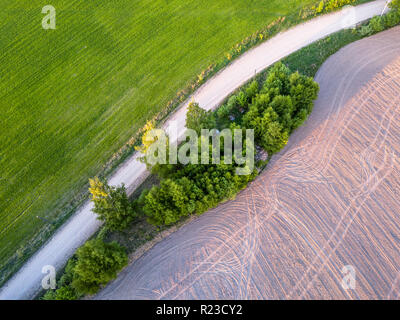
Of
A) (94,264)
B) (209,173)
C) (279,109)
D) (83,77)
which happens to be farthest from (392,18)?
(94,264)

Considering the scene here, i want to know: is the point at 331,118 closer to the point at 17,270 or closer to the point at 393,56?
the point at 393,56

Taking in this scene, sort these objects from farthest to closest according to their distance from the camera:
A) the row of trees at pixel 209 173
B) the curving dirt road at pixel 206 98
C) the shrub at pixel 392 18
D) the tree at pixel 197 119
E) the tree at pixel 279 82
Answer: the shrub at pixel 392 18, the tree at pixel 279 82, the tree at pixel 197 119, the curving dirt road at pixel 206 98, the row of trees at pixel 209 173

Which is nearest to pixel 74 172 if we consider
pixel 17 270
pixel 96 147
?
pixel 96 147

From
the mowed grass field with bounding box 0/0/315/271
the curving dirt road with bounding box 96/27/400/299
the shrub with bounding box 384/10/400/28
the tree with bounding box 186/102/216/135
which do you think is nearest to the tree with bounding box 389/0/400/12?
the shrub with bounding box 384/10/400/28

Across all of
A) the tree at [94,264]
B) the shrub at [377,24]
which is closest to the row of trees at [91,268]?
the tree at [94,264]

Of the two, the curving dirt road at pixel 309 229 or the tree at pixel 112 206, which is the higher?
→ the tree at pixel 112 206

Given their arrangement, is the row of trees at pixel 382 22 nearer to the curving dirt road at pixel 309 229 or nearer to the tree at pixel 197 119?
the curving dirt road at pixel 309 229
